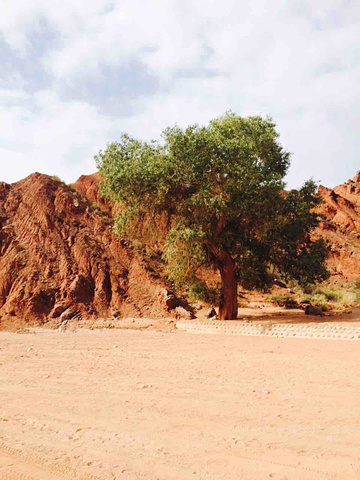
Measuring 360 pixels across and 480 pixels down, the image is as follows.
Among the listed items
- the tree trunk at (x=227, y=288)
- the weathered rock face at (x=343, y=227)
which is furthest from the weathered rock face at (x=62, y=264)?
the weathered rock face at (x=343, y=227)

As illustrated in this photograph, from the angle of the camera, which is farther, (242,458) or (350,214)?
(350,214)

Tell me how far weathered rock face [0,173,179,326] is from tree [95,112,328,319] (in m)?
5.37

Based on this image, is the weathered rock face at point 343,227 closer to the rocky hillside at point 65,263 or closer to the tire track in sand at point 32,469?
the rocky hillside at point 65,263

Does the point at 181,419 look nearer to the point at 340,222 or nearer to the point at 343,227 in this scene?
the point at 343,227

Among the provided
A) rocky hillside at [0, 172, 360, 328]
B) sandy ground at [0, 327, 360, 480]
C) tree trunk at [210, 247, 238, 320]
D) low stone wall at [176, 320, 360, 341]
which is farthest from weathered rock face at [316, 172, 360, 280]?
sandy ground at [0, 327, 360, 480]

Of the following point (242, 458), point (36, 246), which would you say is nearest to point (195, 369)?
point (242, 458)

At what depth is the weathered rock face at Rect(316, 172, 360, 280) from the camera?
50844 mm

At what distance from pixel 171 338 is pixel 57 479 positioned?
10.8 meters

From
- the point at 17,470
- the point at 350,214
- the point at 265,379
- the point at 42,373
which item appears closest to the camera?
the point at 17,470

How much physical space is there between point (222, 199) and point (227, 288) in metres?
4.32

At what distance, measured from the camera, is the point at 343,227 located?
59.3 metres

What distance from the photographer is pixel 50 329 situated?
20.8 m

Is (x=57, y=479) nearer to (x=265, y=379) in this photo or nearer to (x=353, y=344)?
(x=265, y=379)

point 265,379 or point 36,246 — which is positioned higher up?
point 36,246
